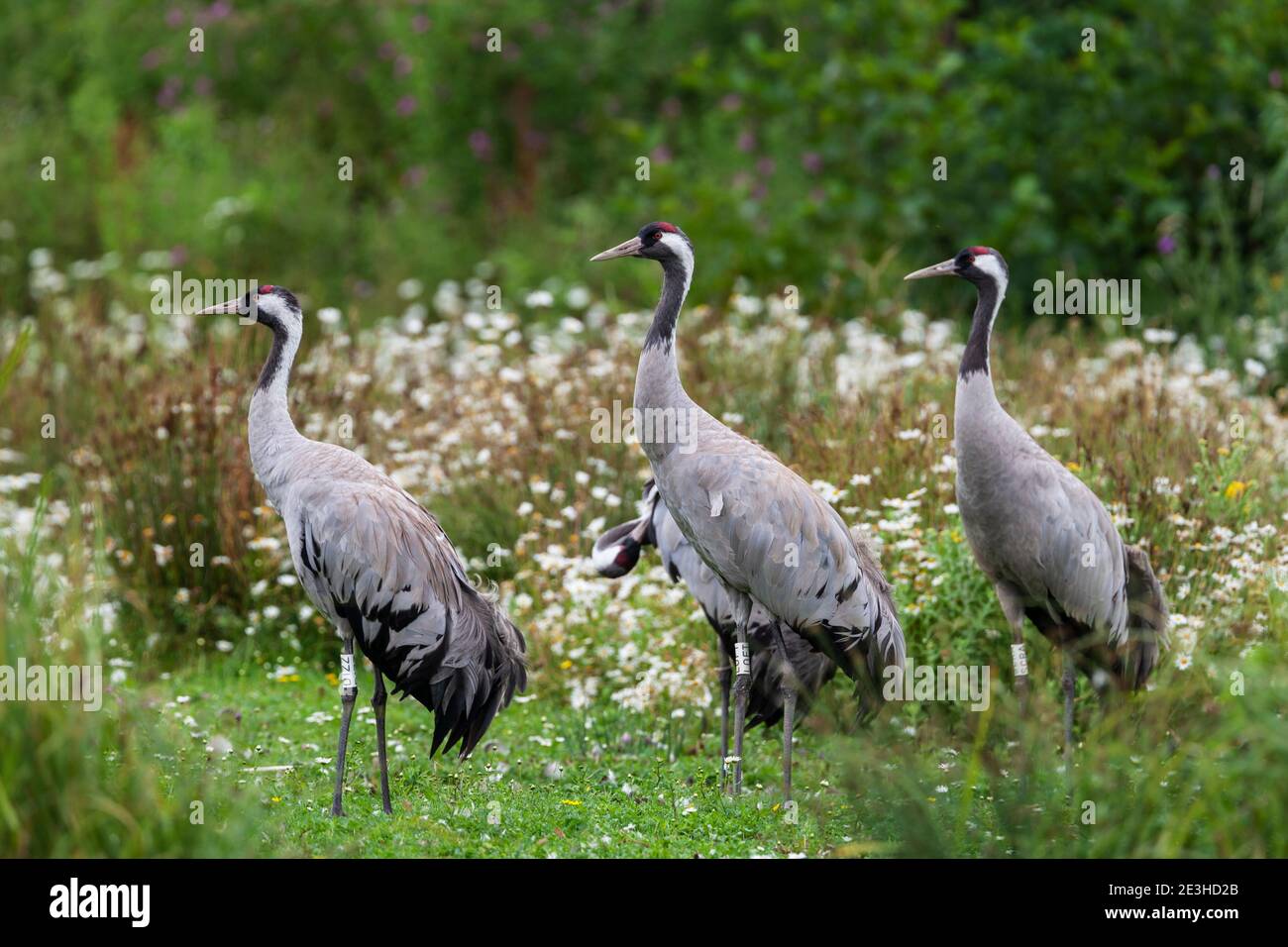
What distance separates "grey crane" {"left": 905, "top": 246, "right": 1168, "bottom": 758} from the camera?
5445 millimetres

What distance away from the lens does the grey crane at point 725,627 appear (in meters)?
5.92

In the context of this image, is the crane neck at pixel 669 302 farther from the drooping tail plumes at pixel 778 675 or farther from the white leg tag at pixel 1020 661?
the white leg tag at pixel 1020 661

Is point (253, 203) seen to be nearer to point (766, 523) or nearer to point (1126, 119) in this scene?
point (1126, 119)

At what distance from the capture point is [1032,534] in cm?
546

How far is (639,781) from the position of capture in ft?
18.6

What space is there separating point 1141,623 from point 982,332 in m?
1.27

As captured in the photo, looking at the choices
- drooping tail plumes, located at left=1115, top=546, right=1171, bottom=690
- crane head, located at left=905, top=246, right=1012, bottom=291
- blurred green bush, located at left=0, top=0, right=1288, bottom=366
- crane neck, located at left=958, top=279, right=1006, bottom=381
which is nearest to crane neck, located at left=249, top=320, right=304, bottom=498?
crane head, located at left=905, top=246, right=1012, bottom=291

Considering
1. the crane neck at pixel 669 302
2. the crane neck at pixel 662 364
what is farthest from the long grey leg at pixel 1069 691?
the crane neck at pixel 669 302

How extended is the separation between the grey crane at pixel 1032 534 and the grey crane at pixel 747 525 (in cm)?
45

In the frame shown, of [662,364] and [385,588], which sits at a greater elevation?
[662,364]

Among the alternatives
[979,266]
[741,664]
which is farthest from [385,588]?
[979,266]

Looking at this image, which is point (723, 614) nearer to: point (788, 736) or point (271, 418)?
point (788, 736)

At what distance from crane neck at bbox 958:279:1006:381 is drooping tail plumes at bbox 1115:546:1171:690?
2.98ft
